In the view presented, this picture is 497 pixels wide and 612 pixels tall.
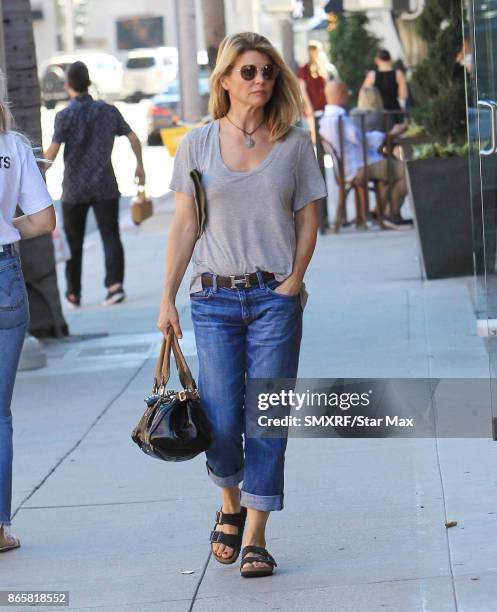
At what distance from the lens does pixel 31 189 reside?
532 cm

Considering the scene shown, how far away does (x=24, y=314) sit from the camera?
211 inches

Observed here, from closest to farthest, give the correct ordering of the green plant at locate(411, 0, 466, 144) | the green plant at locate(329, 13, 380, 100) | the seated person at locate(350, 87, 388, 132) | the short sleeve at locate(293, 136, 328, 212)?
the short sleeve at locate(293, 136, 328, 212) < the green plant at locate(411, 0, 466, 144) < the seated person at locate(350, 87, 388, 132) < the green plant at locate(329, 13, 380, 100)

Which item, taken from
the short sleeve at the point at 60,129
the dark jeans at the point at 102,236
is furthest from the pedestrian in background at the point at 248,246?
the dark jeans at the point at 102,236

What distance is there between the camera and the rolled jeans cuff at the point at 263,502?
4867 mm

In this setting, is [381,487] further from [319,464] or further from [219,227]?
[219,227]

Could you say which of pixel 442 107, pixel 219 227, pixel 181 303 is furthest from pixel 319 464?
pixel 442 107

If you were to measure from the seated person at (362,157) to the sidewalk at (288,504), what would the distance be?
5.04 metres

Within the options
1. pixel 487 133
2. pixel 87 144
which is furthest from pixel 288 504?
pixel 87 144

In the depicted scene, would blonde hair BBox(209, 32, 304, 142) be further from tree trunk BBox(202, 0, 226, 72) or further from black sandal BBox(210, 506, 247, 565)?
tree trunk BBox(202, 0, 226, 72)

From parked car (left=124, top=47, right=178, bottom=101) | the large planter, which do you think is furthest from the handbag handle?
parked car (left=124, top=47, right=178, bottom=101)

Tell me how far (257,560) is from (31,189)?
160cm

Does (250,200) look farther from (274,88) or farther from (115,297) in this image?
(115,297)

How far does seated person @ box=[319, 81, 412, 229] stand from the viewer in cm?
1447

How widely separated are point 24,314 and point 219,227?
3.20 feet
